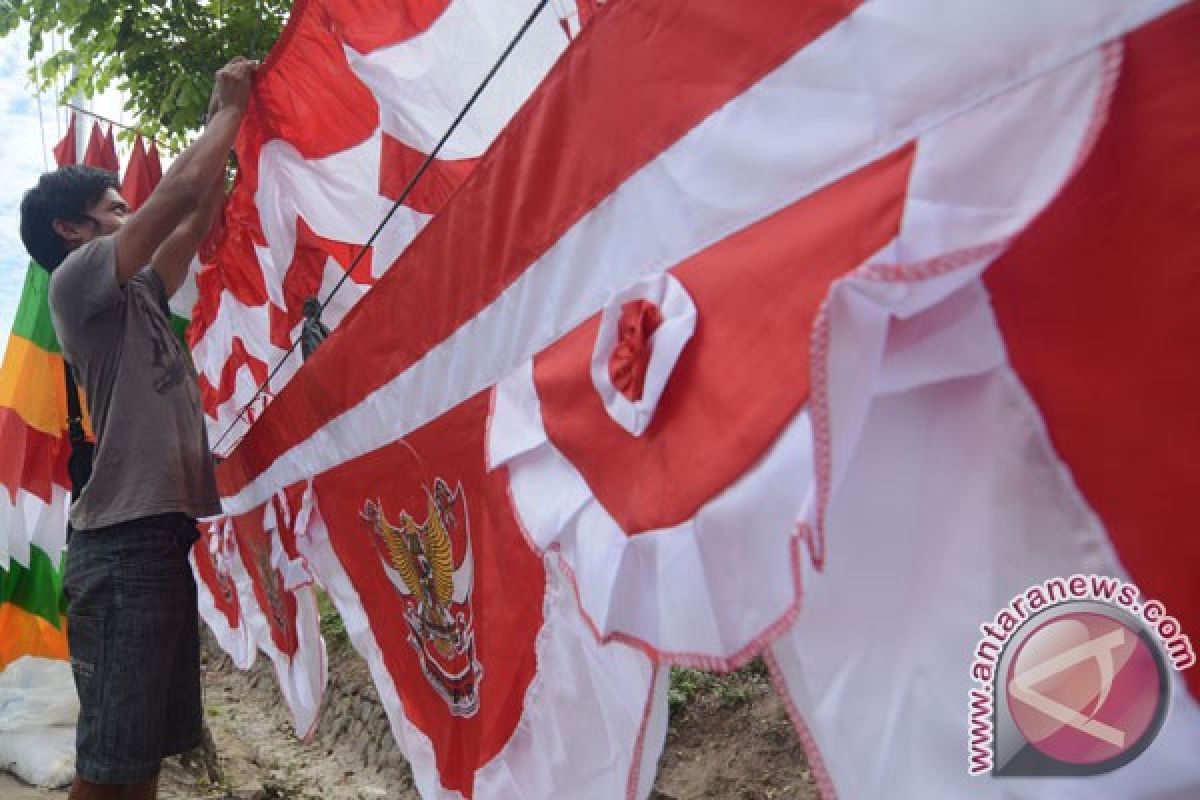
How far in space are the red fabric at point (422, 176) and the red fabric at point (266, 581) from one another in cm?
112

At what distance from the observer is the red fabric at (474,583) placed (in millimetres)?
1138

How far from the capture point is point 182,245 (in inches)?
91.7

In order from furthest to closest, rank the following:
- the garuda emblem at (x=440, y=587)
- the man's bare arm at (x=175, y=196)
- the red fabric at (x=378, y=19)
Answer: the man's bare arm at (x=175, y=196), the red fabric at (x=378, y=19), the garuda emblem at (x=440, y=587)

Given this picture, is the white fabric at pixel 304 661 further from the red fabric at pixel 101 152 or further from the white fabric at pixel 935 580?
the red fabric at pixel 101 152

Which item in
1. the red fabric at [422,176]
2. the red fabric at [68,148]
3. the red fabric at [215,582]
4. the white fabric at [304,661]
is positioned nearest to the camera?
the red fabric at [422,176]

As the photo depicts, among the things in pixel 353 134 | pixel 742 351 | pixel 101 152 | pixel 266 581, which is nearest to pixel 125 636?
pixel 266 581

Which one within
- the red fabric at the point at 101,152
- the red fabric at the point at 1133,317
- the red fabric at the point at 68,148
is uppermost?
the red fabric at the point at 68,148

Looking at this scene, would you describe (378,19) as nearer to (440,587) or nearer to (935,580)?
(440,587)

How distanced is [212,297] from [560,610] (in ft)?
7.84

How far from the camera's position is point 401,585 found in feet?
5.16

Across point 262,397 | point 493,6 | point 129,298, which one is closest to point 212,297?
point 262,397

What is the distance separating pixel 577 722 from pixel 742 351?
587 mm

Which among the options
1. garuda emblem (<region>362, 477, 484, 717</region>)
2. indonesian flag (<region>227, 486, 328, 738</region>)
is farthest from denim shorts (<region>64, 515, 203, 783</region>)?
garuda emblem (<region>362, 477, 484, 717</region>)

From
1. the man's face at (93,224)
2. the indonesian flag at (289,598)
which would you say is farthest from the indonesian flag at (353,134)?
the indonesian flag at (289,598)
